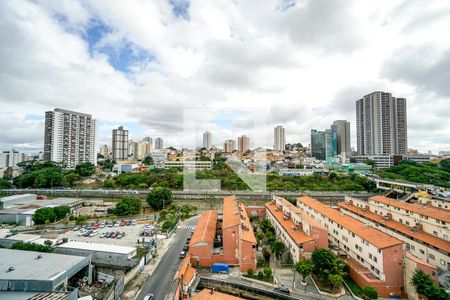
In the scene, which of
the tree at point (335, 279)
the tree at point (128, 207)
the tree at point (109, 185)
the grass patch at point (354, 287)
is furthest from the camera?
the tree at point (109, 185)

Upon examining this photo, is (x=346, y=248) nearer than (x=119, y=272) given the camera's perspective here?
No

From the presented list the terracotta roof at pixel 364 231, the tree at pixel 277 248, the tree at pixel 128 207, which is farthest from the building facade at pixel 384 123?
the tree at pixel 128 207

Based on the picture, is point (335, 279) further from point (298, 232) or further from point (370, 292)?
point (298, 232)

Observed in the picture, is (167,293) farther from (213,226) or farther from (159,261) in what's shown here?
(213,226)

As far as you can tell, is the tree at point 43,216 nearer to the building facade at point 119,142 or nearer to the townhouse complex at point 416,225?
the townhouse complex at point 416,225

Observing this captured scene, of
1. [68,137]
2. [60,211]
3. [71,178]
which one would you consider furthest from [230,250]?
[68,137]

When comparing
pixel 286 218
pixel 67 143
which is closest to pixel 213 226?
pixel 286 218
